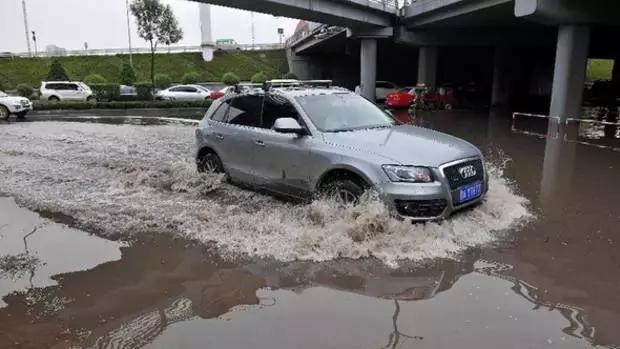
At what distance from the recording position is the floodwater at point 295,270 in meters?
3.86

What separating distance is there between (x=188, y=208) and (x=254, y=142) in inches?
52.2

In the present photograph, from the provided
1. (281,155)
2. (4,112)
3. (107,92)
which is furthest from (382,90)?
(281,155)

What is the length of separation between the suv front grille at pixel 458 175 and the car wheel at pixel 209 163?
370cm

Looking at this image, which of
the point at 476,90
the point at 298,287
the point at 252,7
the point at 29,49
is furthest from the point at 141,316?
the point at 29,49

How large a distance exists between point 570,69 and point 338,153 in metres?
16.7

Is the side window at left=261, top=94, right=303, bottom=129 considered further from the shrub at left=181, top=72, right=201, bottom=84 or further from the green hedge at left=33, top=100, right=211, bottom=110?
the shrub at left=181, top=72, right=201, bottom=84

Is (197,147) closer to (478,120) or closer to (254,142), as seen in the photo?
(254,142)

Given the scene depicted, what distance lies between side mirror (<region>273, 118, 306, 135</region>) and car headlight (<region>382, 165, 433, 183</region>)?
1.37 meters

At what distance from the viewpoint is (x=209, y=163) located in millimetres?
8281

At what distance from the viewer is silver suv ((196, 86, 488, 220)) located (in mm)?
5430

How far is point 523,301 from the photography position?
433cm

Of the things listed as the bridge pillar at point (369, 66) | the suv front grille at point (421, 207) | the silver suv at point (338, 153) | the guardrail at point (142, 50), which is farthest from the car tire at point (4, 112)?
the guardrail at point (142, 50)

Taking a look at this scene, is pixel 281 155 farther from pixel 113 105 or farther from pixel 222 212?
pixel 113 105

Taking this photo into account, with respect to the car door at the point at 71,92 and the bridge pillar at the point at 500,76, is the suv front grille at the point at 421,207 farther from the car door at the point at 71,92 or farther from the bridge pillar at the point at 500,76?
the car door at the point at 71,92
